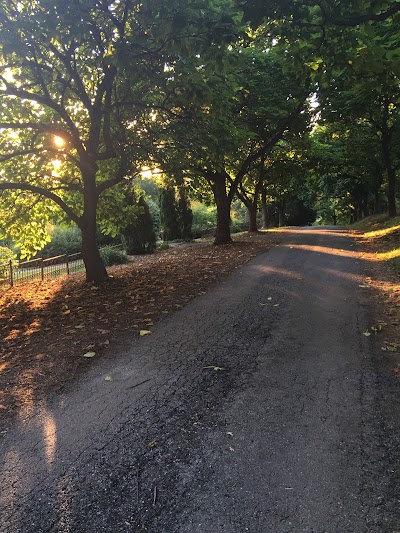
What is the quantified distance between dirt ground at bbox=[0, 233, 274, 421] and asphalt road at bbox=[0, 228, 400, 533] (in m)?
0.42

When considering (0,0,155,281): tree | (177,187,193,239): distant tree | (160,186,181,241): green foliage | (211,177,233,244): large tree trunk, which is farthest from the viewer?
(160,186,181,241): green foliage

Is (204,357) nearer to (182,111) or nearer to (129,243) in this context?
(182,111)

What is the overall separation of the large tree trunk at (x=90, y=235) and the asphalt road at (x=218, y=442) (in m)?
5.39

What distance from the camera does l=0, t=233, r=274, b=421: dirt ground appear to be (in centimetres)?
445

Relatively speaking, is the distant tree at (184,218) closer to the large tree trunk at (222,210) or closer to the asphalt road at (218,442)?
the large tree trunk at (222,210)

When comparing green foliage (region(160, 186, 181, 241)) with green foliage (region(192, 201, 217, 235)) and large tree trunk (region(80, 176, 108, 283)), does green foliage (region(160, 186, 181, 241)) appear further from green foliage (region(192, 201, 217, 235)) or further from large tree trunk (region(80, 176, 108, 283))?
large tree trunk (region(80, 176, 108, 283))

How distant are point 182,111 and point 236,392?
27.7ft

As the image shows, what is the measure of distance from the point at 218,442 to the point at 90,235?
7.90 metres

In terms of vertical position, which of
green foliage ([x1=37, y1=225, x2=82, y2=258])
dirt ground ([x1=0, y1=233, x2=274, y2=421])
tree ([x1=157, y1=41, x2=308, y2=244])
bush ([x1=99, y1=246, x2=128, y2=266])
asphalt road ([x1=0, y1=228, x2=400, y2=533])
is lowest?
asphalt road ([x1=0, y1=228, x2=400, y2=533])

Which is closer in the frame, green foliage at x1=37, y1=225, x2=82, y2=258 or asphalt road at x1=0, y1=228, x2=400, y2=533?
asphalt road at x1=0, y1=228, x2=400, y2=533

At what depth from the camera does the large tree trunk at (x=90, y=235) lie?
32.7 ft

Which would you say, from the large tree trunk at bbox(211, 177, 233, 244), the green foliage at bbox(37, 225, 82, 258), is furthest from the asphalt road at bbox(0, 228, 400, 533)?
the green foliage at bbox(37, 225, 82, 258)

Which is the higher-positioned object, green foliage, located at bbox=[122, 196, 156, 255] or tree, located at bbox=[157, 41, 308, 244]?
tree, located at bbox=[157, 41, 308, 244]

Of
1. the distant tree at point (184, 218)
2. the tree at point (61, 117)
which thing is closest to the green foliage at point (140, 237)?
the distant tree at point (184, 218)
